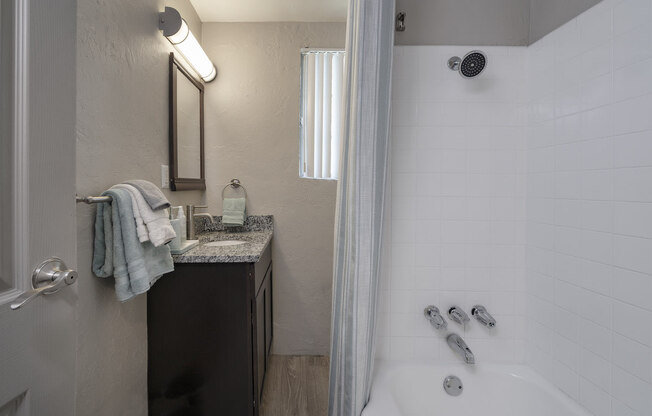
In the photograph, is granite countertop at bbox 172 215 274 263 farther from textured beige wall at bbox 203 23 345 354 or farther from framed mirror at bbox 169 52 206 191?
framed mirror at bbox 169 52 206 191

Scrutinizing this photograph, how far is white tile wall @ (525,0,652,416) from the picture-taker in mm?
872

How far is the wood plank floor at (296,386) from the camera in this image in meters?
1.63

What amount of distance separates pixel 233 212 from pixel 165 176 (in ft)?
1.90

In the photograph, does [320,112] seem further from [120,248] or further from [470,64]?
[120,248]

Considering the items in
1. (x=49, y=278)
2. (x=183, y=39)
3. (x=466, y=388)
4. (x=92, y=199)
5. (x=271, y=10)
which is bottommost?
(x=466, y=388)

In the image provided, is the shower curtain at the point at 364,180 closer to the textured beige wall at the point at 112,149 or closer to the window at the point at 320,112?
the textured beige wall at the point at 112,149

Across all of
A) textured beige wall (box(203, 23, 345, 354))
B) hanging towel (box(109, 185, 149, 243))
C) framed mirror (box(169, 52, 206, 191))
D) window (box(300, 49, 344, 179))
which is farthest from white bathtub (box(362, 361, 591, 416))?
framed mirror (box(169, 52, 206, 191))

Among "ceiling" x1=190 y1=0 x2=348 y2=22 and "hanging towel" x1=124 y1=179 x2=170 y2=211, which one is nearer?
"hanging towel" x1=124 y1=179 x2=170 y2=211

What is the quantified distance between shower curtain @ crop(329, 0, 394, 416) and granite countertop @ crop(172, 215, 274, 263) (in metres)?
0.52

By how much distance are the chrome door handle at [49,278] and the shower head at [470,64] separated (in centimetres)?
138

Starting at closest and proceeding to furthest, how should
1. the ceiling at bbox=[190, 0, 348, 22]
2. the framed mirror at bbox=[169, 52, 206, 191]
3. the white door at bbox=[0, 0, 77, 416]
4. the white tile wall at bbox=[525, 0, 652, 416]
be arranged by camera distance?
the white door at bbox=[0, 0, 77, 416] → the white tile wall at bbox=[525, 0, 652, 416] → the framed mirror at bbox=[169, 52, 206, 191] → the ceiling at bbox=[190, 0, 348, 22]

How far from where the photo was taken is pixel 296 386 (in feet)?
5.96

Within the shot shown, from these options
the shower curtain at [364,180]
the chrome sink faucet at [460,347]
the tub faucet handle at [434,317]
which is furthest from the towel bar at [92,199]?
the chrome sink faucet at [460,347]

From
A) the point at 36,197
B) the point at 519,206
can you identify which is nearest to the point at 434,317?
the point at 519,206
